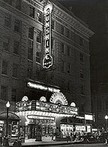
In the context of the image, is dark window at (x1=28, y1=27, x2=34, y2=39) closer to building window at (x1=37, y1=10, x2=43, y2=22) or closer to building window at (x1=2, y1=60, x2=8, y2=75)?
building window at (x1=37, y1=10, x2=43, y2=22)

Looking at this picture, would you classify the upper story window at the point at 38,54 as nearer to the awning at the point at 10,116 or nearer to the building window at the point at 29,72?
the building window at the point at 29,72

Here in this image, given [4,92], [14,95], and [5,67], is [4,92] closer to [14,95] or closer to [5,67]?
[14,95]

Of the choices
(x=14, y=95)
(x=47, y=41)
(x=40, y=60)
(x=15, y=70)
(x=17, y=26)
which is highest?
(x=17, y=26)

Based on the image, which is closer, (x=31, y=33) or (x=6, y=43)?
(x=6, y=43)

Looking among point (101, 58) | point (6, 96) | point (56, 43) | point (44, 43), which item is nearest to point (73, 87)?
point (56, 43)

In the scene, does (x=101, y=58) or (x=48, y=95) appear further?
(x=48, y=95)

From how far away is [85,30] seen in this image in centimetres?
3375

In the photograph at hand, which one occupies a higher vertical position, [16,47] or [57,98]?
[16,47]

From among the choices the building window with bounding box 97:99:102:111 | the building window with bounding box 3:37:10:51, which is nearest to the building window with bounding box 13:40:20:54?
the building window with bounding box 3:37:10:51

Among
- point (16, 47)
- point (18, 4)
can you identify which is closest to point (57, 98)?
point (16, 47)

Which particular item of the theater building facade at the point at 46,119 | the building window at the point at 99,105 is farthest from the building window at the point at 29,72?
the building window at the point at 99,105

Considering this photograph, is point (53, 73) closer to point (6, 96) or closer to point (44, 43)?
point (44, 43)

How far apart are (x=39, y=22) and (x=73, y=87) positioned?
9275 millimetres

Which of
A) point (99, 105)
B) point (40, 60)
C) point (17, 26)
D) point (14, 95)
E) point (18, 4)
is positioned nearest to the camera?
point (14, 95)
